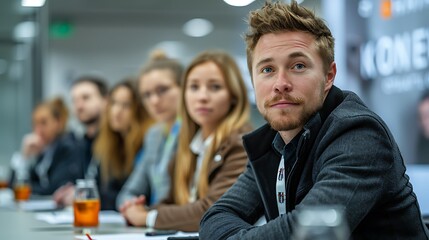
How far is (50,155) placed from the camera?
544 cm

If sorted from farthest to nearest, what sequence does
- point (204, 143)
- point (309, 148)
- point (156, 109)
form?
point (156, 109), point (204, 143), point (309, 148)

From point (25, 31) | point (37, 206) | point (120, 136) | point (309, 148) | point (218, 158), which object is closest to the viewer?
point (309, 148)

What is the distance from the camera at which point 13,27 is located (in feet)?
26.9

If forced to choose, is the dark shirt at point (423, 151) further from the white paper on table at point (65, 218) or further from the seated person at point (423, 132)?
the white paper on table at point (65, 218)

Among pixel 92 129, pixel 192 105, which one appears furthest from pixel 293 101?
pixel 92 129

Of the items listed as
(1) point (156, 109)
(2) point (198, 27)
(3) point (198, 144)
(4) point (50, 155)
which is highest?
(2) point (198, 27)

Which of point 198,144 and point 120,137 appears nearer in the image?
point 198,144

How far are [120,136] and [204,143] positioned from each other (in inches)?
65.0

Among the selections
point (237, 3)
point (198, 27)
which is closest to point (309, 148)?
point (237, 3)

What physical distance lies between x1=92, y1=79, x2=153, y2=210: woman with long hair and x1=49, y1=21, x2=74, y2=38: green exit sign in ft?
15.4

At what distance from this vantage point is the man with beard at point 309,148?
1.47m

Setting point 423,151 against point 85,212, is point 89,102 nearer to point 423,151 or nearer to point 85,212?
point 423,151

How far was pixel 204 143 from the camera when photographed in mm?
2805

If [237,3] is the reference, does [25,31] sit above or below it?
below
